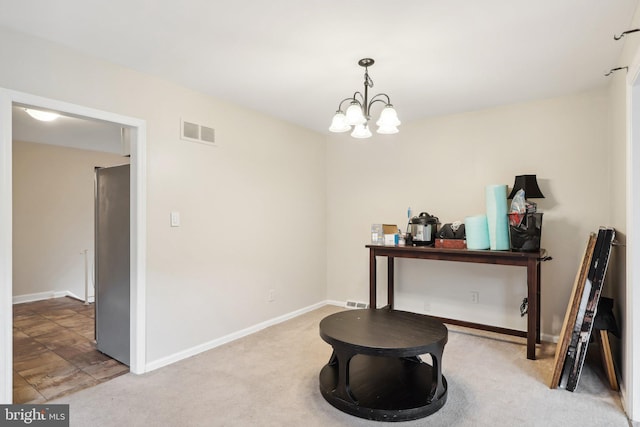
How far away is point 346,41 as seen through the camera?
7.41 feet

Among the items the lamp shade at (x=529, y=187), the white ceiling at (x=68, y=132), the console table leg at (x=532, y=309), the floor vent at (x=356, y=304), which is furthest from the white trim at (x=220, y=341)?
the lamp shade at (x=529, y=187)

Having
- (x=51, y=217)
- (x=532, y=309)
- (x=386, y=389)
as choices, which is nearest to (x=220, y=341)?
(x=386, y=389)

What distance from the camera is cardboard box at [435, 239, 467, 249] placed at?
3361 millimetres

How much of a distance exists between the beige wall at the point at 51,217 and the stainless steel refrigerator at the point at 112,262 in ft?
9.41

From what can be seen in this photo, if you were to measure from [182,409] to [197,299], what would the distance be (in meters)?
1.07

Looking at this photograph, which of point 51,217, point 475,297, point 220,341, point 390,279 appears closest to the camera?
point 220,341

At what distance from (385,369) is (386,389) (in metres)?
0.29

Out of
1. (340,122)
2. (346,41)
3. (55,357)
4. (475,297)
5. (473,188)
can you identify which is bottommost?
(55,357)

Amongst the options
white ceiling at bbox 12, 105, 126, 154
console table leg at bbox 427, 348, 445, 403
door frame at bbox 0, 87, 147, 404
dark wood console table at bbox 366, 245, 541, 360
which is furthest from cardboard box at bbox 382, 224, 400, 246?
white ceiling at bbox 12, 105, 126, 154

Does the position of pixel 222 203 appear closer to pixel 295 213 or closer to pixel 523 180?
pixel 295 213

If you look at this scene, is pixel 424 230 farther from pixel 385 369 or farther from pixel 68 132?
pixel 68 132

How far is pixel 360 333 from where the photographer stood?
2309 millimetres

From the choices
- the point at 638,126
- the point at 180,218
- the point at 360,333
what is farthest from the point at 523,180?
the point at 180,218

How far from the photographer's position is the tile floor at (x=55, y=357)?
8.26 feet
